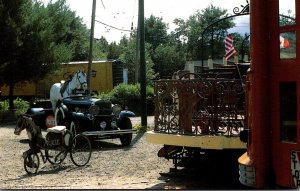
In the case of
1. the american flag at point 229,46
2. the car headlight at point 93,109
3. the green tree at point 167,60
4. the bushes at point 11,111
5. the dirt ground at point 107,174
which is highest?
the green tree at point 167,60

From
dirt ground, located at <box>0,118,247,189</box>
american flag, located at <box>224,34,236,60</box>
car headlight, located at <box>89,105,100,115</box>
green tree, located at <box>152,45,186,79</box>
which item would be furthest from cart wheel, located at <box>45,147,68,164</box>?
green tree, located at <box>152,45,186,79</box>

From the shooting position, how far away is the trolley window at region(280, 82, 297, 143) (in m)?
4.90

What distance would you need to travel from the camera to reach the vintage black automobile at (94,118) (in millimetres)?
13471

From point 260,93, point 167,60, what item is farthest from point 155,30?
point 260,93

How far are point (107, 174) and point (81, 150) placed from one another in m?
2.06

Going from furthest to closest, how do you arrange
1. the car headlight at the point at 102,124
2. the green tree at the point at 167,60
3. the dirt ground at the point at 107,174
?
the green tree at the point at 167,60 → the car headlight at the point at 102,124 → the dirt ground at the point at 107,174

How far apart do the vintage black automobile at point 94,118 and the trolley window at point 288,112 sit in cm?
828

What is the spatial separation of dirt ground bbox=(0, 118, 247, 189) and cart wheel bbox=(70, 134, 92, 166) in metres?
0.14

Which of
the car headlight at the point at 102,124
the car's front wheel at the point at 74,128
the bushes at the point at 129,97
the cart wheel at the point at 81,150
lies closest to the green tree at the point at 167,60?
the bushes at the point at 129,97

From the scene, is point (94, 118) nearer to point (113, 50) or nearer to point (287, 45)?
point (287, 45)

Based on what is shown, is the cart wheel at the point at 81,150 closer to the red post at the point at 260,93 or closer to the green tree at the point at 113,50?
the red post at the point at 260,93

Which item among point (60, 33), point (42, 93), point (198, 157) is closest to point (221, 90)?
point (198, 157)

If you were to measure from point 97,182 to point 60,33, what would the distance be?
2337 centimetres

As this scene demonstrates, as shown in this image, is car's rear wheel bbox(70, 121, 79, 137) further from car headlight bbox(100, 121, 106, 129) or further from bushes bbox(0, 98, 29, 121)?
bushes bbox(0, 98, 29, 121)
